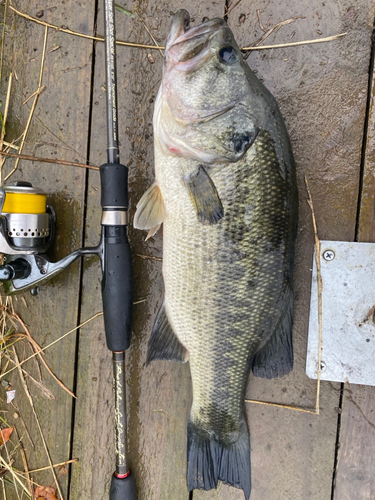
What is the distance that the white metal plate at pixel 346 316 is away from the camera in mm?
1489

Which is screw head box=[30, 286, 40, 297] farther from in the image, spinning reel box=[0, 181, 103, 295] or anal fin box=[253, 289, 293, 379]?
anal fin box=[253, 289, 293, 379]

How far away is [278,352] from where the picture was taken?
4.64ft

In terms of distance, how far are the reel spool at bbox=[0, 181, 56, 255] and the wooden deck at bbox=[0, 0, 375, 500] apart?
196 millimetres

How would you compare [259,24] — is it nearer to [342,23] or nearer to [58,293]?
Answer: [342,23]

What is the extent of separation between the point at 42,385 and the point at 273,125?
5.50ft

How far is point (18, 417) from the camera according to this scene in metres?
1.81

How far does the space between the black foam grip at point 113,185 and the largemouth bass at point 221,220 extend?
0.30 feet

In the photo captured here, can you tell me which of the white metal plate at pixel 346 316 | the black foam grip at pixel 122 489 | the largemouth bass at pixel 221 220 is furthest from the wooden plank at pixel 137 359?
the white metal plate at pixel 346 316

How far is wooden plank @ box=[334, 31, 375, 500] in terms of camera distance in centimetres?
154

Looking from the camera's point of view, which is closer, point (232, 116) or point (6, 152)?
point (232, 116)

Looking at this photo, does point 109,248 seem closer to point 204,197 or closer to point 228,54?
point 204,197

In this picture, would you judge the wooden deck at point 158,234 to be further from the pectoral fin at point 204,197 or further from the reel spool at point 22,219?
the pectoral fin at point 204,197

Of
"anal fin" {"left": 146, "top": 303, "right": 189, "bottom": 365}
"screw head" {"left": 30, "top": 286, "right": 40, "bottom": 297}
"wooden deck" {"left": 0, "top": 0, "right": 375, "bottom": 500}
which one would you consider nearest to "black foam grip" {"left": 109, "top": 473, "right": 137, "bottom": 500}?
"wooden deck" {"left": 0, "top": 0, "right": 375, "bottom": 500}

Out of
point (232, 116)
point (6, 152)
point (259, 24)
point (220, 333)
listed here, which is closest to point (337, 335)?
point (220, 333)
